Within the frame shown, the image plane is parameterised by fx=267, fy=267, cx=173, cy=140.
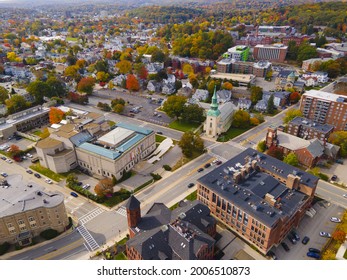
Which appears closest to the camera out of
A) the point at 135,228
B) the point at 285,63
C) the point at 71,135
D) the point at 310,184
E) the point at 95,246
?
the point at 135,228

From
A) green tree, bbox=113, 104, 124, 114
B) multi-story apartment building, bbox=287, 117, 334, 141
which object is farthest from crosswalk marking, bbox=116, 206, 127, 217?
multi-story apartment building, bbox=287, 117, 334, 141

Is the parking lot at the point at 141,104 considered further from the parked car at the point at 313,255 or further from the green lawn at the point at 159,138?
the parked car at the point at 313,255

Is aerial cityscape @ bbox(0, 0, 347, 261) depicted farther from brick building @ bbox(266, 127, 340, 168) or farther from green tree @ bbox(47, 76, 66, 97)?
green tree @ bbox(47, 76, 66, 97)

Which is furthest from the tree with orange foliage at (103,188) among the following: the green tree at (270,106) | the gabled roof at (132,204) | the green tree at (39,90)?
the green tree at (270,106)

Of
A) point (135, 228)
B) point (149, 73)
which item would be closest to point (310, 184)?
point (135, 228)

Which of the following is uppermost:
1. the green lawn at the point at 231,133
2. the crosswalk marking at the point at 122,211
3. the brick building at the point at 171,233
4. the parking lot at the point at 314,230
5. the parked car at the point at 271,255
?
the brick building at the point at 171,233

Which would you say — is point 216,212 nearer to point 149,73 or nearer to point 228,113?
point 228,113

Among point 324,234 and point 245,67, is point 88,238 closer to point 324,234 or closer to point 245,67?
point 324,234

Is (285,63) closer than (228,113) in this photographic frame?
No
